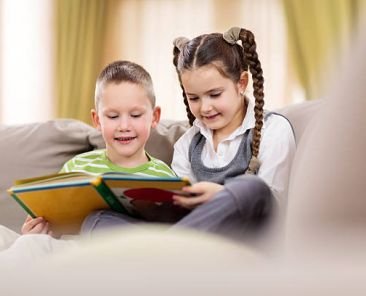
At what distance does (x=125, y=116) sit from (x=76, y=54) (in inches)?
117

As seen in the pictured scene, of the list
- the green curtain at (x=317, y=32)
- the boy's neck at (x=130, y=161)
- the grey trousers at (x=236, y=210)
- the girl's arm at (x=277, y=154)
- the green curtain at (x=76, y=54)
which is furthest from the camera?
the green curtain at (x=76, y=54)

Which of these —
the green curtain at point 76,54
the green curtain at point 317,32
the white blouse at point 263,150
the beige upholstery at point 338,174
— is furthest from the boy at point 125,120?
the green curtain at point 76,54

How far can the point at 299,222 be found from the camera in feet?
1.90

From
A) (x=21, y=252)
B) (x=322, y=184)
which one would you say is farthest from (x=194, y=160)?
(x=322, y=184)

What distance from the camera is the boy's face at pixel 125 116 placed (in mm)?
1801

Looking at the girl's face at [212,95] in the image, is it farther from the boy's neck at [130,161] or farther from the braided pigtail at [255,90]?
the boy's neck at [130,161]

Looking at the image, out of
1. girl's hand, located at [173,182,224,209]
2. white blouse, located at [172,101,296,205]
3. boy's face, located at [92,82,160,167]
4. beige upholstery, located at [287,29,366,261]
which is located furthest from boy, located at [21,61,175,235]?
beige upholstery, located at [287,29,366,261]

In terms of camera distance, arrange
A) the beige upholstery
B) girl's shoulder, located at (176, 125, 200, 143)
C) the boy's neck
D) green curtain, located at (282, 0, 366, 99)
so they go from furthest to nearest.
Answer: green curtain, located at (282, 0, 366, 99)
girl's shoulder, located at (176, 125, 200, 143)
the boy's neck
the beige upholstery

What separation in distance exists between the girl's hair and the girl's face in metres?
0.02

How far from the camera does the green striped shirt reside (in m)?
1.84

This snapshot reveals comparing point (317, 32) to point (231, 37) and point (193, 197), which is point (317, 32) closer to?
point (231, 37)

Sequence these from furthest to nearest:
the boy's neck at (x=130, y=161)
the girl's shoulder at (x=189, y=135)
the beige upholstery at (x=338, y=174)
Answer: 1. the girl's shoulder at (x=189, y=135)
2. the boy's neck at (x=130, y=161)
3. the beige upholstery at (x=338, y=174)

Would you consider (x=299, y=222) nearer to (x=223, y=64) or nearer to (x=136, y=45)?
(x=223, y=64)

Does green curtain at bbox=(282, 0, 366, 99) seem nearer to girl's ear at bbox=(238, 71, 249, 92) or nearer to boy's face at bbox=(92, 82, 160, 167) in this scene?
girl's ear at bbox=(238, 71, 249, 92)
